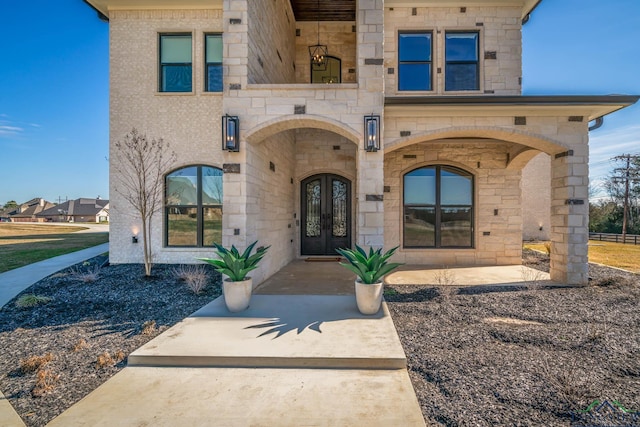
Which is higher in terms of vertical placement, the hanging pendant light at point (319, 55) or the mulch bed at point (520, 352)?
the hanging pendant light at point (319, 55)

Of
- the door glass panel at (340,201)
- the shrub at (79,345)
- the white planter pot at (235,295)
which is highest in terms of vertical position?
the door glass panel at (340,201)

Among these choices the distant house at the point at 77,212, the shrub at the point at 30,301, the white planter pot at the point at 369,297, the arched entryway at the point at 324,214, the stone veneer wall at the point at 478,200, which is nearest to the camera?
the white planter pot at the point at 369,297

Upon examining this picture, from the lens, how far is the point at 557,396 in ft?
8.20

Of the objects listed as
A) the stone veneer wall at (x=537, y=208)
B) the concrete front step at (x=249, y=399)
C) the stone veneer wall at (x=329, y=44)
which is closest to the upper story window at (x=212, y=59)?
the stone veneer wall at (x=329, y=44)

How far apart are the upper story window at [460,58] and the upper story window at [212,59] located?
20.4ft

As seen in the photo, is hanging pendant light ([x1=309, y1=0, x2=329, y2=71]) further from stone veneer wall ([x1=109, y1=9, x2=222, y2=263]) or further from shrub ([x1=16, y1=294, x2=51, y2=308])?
shrub ([x1=16, y1=294, x2=51, y2=308])

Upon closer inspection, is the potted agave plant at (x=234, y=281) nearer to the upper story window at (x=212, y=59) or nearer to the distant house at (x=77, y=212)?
the upper story window at (x=212, y=59)

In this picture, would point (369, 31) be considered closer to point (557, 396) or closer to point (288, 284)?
point (288, 284)

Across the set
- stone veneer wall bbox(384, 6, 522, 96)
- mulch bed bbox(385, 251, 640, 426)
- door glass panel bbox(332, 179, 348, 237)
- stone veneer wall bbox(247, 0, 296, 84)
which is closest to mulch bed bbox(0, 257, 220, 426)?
mulch bed bbox(385, 251, 640, 426)

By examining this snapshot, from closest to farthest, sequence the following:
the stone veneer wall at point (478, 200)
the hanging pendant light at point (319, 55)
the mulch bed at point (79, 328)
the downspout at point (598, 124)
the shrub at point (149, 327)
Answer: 1. the mulch bed at point (79, 328)
2. the shrub at point (149, 327)
3. the downspout at point (598, 124)
4. the stone veneer wall at point (478, 200)
5. the hanging pendant light at point (319, 55)

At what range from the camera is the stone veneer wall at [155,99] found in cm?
786

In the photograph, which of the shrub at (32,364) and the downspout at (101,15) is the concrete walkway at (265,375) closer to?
the shrub at (32,364)

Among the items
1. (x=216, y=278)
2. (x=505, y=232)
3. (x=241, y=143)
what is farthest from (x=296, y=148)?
(x=505, y=232)

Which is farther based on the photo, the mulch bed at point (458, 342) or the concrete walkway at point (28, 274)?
the concrete walkway at point (28, 274)
